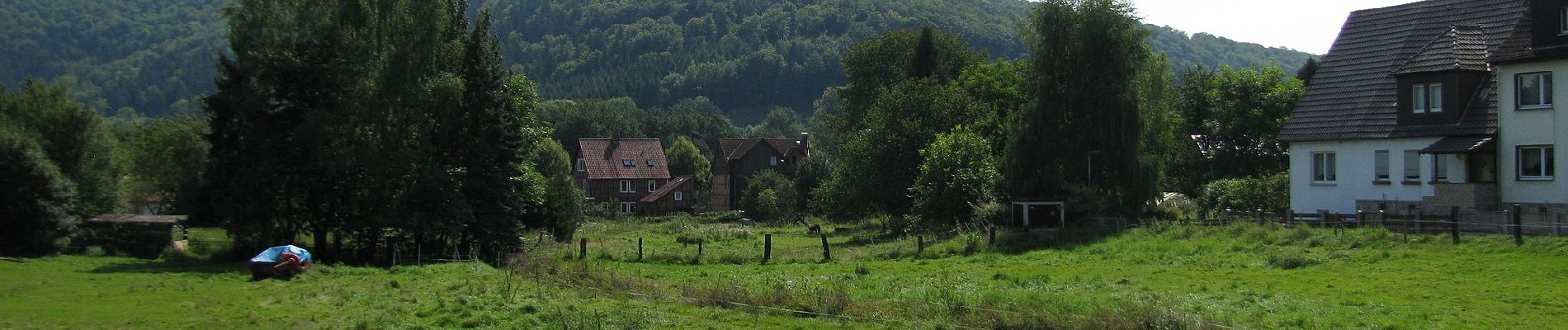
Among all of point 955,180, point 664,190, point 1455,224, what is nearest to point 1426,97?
point 1455,224

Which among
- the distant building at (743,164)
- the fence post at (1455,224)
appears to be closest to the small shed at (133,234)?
the fence post at (1455,224)

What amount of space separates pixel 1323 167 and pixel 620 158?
253 feet

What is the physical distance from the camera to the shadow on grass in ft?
115

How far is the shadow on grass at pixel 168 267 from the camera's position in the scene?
3506 centimetres

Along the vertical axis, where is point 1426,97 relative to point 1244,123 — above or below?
below

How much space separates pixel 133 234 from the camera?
4200 cm

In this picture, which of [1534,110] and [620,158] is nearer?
[1534,110]

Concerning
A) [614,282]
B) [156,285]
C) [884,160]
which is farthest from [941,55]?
[156,285]

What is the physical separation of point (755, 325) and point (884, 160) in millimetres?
37177

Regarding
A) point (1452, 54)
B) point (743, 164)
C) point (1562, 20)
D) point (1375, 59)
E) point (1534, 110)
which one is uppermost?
point (1562, 20)

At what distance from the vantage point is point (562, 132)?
161000 mm

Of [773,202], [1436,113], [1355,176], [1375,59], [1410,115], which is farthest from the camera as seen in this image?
[773,202]

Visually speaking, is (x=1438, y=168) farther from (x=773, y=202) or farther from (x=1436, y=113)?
(x=773, y=202)

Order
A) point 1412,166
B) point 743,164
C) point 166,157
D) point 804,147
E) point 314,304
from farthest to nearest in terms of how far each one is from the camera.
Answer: point 804,147 < point 743,164 < point 166,157 < point 1412,166 < point 314,304
